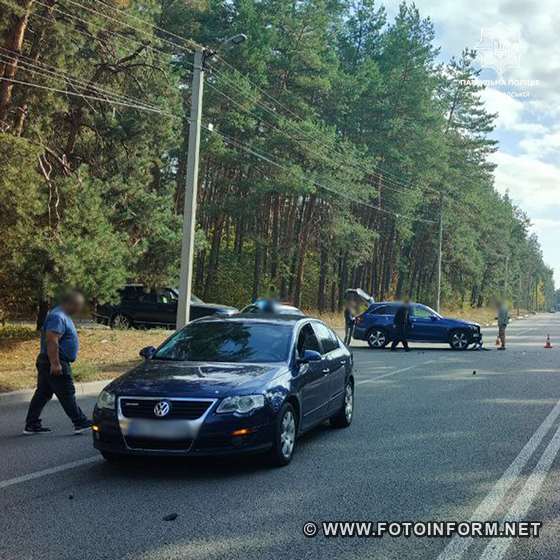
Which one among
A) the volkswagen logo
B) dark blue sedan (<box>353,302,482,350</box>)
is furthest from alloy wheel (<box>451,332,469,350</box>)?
the volkswagen logo

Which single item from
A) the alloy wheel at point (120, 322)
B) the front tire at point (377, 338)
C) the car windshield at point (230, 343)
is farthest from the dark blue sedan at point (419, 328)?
the car windshield at point (230, 343)

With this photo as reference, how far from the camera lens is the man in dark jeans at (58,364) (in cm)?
800

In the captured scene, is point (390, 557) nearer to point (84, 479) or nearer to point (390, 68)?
point (84, 479)

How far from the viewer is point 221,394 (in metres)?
6.13

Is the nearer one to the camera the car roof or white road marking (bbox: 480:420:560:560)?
white road marking (bbox: 480:420:560:560)

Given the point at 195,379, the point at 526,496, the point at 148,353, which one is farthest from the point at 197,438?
the point at 526,496

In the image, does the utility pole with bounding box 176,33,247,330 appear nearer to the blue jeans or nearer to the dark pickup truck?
the blue jeans

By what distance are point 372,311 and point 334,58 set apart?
855 inches

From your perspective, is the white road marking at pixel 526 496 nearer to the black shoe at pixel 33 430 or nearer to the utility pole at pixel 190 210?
the black shoe at pixel 33 430

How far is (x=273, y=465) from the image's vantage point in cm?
666

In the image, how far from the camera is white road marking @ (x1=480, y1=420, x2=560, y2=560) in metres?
4.57

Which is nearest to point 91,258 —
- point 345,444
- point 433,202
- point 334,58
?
point 345,444

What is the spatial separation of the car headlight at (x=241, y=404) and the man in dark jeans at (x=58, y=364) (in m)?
2.81

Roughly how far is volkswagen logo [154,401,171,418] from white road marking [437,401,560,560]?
103 inches
